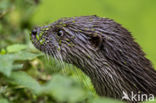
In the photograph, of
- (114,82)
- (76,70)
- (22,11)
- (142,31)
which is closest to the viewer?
(114,82)

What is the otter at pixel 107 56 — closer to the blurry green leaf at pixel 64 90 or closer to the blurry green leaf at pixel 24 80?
the blurry green leaf at pixel 24 80

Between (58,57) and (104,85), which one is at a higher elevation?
(58,57)

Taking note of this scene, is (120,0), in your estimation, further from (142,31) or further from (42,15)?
(42,15)

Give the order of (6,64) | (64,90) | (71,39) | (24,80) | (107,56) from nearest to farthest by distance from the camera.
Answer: (64,90)
(6,64)
(24,80)
(107,56)
(71,39)

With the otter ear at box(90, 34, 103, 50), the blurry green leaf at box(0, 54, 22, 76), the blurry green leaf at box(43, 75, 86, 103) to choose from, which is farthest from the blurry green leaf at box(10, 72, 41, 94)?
the blurry green leaf at box(43, 75, 86, 103)

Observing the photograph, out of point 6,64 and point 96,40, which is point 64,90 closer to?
point 6,64

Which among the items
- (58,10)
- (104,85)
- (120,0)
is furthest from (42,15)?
(104,85)

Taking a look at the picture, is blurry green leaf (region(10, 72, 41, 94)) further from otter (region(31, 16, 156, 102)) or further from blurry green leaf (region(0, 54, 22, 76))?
otter (region(31, 16, 156, 102))

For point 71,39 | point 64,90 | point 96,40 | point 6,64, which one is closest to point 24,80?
point 6,64
